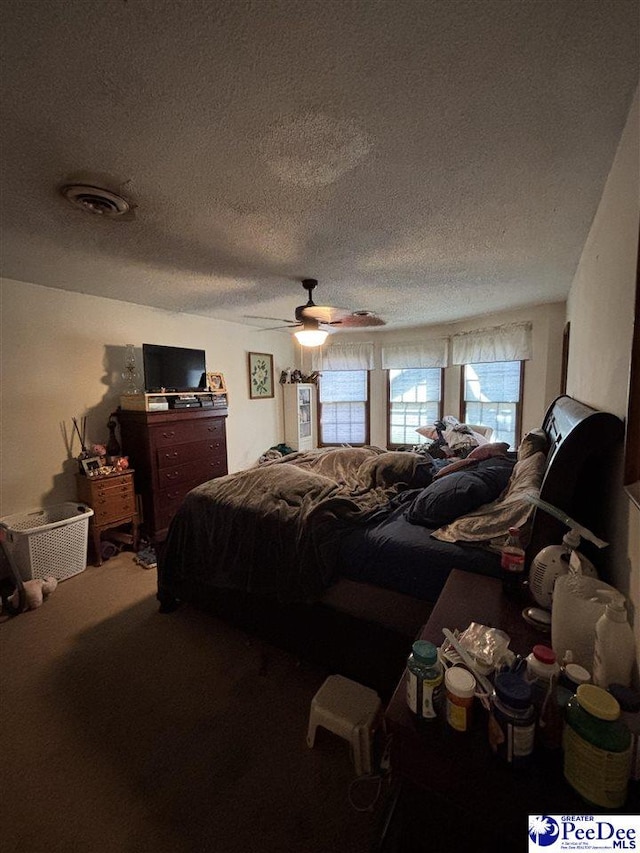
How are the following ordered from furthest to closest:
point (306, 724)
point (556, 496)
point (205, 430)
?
point (205, 430), point (306, 724), point (556, 496)

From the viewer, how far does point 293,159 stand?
4.76 feet

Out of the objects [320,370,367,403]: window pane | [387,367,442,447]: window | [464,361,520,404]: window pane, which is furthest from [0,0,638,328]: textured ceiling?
[320,370,367,403]: window pane

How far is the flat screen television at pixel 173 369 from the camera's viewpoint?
357 cm

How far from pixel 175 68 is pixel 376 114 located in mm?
638

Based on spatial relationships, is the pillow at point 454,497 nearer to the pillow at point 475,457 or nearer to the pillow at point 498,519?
the pillow at point 498,519

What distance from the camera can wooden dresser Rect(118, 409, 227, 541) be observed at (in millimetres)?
3506

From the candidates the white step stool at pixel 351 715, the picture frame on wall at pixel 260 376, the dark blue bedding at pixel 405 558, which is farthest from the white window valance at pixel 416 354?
the white step stool at pixel 351 715

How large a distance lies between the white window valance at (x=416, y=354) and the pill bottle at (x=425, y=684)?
192 inches

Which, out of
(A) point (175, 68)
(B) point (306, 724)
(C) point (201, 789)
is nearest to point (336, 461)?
(B) point (306, 724)

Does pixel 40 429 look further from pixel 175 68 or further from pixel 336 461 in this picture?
pixel 175 68

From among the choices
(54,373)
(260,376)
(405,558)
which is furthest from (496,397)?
(54,373)

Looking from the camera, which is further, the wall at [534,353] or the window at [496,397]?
the window at [496,397]
